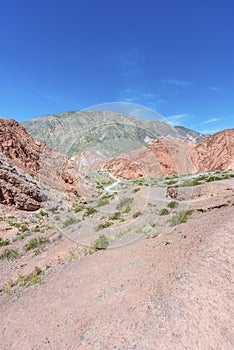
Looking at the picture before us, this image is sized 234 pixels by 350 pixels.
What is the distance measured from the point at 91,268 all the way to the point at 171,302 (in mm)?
2703

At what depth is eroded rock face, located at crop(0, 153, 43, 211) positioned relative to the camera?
13055 millimetres

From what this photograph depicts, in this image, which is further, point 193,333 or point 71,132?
point 71,132

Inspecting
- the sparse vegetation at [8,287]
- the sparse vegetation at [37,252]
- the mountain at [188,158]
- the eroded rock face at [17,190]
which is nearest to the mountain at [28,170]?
the eroded rock face at [17,190]

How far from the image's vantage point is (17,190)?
13609 mm

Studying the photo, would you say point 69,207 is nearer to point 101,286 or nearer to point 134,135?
point 134,135

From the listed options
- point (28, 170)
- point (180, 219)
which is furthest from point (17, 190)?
point (180, 219)

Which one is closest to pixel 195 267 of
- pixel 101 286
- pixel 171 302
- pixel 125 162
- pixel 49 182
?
pixel 171 302

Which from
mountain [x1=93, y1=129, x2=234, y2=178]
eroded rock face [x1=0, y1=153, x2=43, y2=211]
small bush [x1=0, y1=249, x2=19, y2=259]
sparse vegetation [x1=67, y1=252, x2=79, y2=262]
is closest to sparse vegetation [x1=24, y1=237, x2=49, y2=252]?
small bush [x1=0, y1=249, x2=19, y2=259]

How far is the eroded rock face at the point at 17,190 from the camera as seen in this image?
42.8ft

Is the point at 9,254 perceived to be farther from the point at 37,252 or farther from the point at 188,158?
the point at 188,158

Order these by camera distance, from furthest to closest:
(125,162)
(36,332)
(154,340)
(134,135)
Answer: (125,162), (134,135), (36,332), (154,340)

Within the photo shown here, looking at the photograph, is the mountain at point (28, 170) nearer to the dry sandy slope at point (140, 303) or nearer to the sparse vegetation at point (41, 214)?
the sparse vegetation at point (41, 214)

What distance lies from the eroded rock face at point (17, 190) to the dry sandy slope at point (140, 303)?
8.79 meters

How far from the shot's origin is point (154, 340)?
255 centimetres
